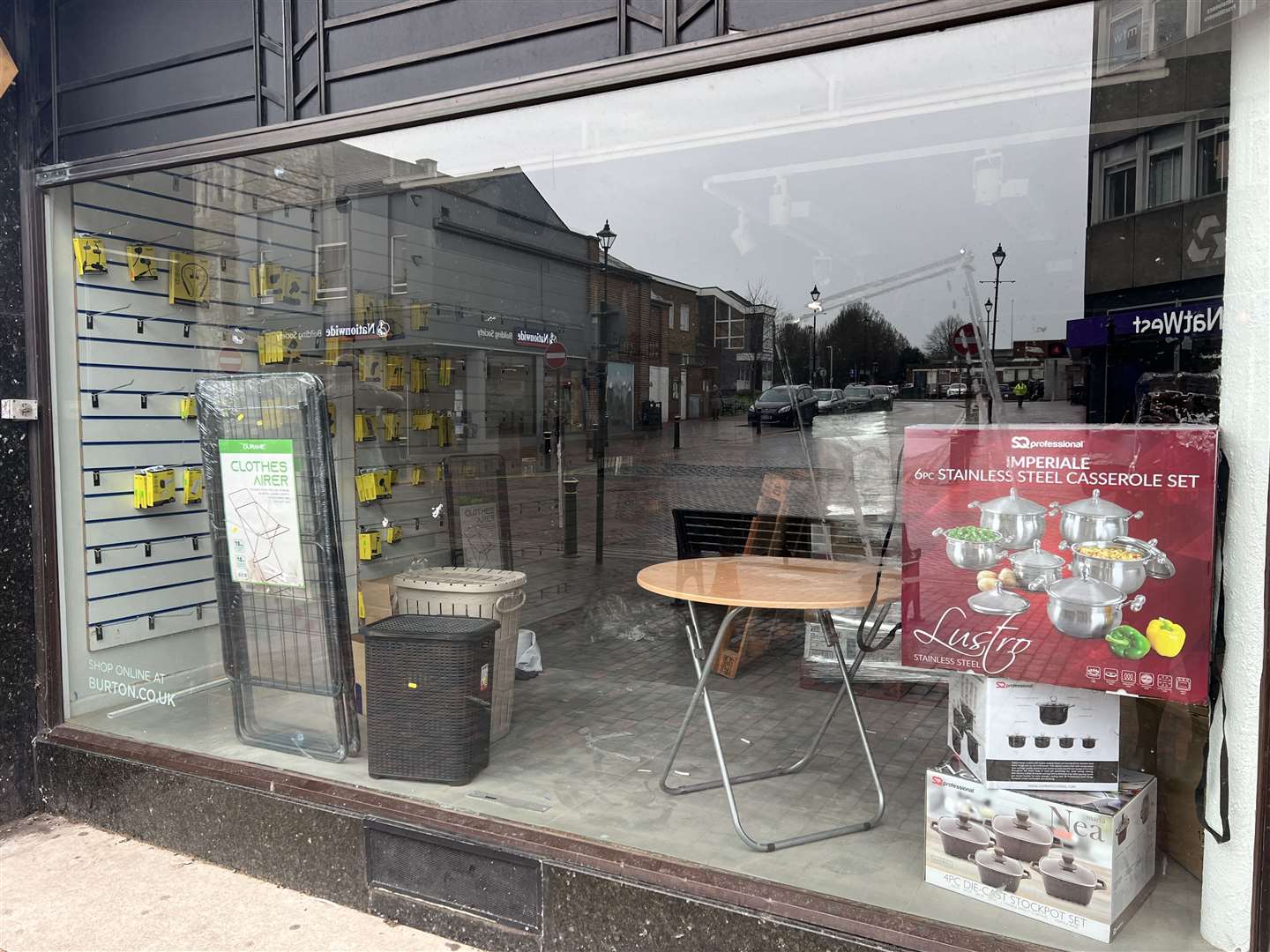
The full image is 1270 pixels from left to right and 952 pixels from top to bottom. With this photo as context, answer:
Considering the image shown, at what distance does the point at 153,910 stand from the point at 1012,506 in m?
3.13

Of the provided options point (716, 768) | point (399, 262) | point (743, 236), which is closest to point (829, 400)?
point (743, 236)

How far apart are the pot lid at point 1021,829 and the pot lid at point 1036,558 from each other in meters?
0.68

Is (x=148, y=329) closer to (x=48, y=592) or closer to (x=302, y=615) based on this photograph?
(x=48, y=592)

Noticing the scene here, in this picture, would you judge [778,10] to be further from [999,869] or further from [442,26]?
[999,869]

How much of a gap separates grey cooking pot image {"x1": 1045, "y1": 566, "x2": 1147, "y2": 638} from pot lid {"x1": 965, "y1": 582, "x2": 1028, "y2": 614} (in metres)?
0.07

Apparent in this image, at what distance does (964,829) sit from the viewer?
8.54ft

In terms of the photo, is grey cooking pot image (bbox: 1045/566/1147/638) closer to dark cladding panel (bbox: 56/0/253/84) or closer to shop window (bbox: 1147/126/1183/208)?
shop window (bbox: 1147/126/1183/208)

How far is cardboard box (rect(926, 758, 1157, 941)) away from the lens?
2379 mm

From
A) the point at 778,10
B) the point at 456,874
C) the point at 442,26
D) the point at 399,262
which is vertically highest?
the point at 442,26

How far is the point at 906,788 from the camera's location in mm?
3186

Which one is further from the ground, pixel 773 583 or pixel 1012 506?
pixel 1012 506

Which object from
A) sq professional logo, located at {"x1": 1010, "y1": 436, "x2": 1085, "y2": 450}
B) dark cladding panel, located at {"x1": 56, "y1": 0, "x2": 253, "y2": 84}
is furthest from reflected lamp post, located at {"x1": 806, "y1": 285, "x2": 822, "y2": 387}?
dark cladding panel, located at {"x1": 56, "y1": 0, "x2": 253, "y2": 84}

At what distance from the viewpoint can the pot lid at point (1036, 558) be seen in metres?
2.43

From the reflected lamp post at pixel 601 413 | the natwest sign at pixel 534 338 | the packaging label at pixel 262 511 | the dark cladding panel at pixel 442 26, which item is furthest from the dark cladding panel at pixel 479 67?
the reflected lamp post at pixel 601 413
